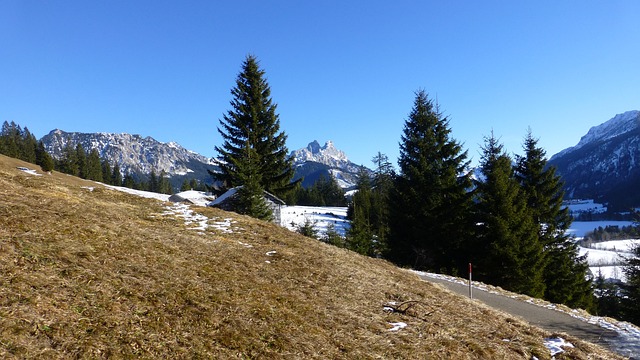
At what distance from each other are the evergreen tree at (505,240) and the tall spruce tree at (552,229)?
3.58 metres

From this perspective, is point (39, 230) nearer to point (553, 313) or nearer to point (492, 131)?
point (553, 313)

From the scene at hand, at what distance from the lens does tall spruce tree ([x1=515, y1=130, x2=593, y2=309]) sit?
25953 mm

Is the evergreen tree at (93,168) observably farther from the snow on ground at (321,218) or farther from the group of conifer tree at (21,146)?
the snow on ground at (321,218)

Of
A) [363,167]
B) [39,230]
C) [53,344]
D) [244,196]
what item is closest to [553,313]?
[53,344]

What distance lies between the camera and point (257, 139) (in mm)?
30922

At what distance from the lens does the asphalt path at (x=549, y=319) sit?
9813 mm

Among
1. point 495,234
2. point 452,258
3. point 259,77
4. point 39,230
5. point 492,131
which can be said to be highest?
point 259,77

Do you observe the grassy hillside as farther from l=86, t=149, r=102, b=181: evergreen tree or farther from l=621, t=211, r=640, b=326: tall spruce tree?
l=86, t=149, r=102, b=181: evergreen tree

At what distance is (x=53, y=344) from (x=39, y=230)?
420 centimetres

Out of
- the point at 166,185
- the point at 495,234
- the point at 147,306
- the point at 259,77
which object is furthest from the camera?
the point at 166,185

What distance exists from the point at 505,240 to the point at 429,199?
541 cm

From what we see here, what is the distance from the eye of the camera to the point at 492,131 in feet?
85.7

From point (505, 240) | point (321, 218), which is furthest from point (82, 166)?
point (505, 240)

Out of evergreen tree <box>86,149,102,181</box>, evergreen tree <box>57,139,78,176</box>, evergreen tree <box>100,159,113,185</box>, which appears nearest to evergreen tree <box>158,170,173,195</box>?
evergreen tree <box>100,159,113,185</box>
